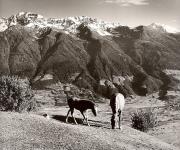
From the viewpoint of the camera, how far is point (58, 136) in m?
26.9

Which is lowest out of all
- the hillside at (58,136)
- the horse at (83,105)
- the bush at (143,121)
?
the bush at (143,121)

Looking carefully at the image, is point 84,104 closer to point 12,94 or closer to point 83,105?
point 83,105

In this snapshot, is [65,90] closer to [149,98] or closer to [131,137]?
[149,98]

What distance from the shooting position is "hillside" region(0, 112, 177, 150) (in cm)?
2544

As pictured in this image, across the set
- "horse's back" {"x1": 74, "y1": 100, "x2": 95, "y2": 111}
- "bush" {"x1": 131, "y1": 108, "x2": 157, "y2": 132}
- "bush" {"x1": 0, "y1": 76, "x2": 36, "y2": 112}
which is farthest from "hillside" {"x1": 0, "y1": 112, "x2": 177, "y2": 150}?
"bush" {"x1": 131, "y1": 108, "x2": 157, "y2": 132}

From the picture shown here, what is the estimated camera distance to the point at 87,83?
7589 inches

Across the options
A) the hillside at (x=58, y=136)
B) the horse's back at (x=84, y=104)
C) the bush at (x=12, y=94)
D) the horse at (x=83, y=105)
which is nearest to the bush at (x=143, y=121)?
the bush at (x=12, y=94)

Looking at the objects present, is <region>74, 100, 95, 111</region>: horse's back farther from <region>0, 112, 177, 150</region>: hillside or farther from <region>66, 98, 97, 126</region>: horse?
<region>0, 112, 177, 150</region>: hillside

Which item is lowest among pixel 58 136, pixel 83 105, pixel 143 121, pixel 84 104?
pixel 143 121

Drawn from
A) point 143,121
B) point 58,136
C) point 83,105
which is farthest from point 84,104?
point 143,121

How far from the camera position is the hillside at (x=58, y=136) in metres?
25.4

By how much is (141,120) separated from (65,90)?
136 metres

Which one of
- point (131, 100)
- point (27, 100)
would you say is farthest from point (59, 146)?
point (131, 100)

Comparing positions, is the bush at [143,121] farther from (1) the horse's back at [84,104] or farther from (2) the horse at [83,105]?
(1) the horse's back at [84,104]
